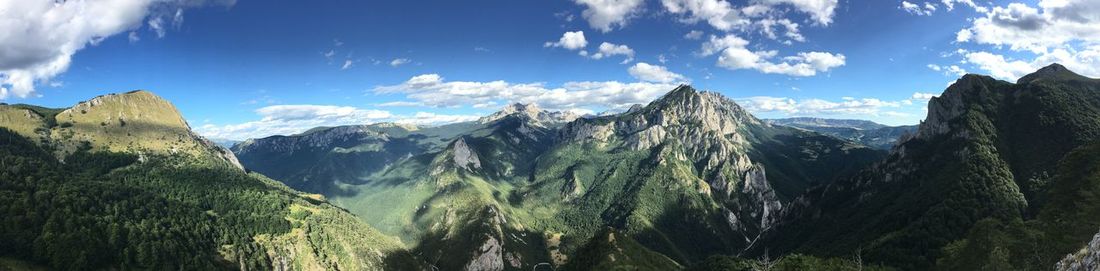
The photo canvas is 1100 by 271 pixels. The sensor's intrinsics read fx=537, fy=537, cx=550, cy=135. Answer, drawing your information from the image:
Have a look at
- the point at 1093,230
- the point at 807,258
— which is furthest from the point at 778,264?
the point at 1093,230

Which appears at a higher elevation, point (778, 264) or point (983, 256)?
point (983, 256)

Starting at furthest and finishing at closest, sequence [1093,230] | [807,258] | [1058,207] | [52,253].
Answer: [52,253]
[807,258]
[1058,207]
[1093,230]

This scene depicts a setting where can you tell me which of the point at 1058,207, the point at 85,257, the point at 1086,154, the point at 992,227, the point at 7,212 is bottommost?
the point at 85,257

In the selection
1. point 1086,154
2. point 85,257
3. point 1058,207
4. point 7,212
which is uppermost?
point 1086,154

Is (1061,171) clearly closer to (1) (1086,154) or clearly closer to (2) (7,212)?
(1) (1086,154)

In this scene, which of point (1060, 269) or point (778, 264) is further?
point (778, 264)

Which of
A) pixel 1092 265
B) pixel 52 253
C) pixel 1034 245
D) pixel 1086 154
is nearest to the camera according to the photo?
pixel 1092 265

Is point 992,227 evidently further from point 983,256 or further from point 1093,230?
point 1093,230

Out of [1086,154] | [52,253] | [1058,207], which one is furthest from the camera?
[52,253]

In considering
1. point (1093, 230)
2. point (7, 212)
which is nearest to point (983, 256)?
point (1093, 230)
